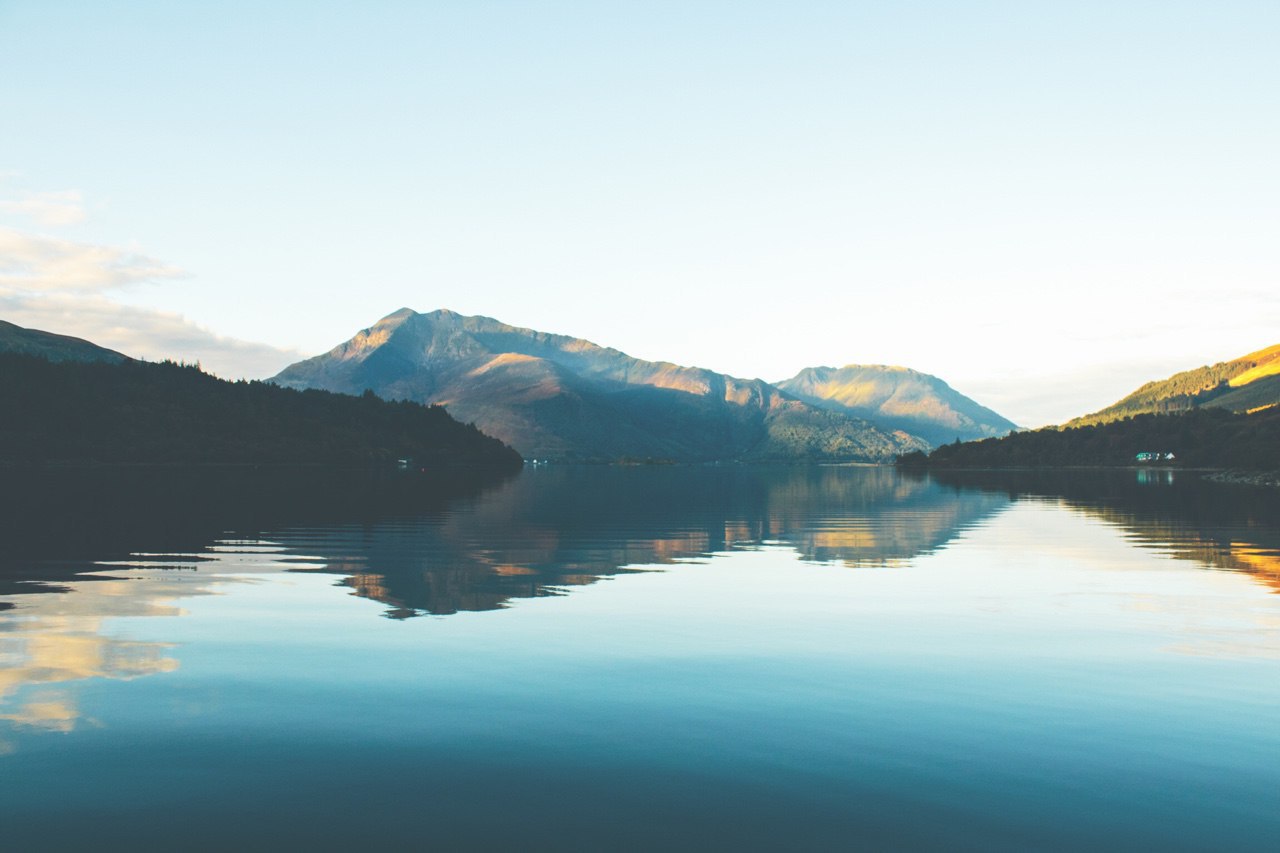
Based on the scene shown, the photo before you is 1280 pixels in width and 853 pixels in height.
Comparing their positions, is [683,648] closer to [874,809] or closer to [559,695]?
[559,695]

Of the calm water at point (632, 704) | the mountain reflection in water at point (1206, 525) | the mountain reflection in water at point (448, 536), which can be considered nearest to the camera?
the calm water at point (632, 704)

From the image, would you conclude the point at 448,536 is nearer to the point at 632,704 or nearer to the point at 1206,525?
the point at 632,704

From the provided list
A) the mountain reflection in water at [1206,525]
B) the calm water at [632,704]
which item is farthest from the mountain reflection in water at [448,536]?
the mountain reflection in water at [1206,525]

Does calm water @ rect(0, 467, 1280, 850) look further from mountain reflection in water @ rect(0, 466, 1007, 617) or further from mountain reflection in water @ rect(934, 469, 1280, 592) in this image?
mountain reflection in water @ rect(934, 469, 1280, 592)

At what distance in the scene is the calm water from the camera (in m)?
13.3

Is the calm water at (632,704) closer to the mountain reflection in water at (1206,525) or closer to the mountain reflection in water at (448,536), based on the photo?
the mountain reflection in water at (448,536)

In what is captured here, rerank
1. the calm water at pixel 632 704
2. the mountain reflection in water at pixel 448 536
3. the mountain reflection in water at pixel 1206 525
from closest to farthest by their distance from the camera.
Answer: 1. the calm water at pixel 632 704
2. the mountain reflection in water at pixel 448 536
3. the mountain reflection in water at pixel 1206 525

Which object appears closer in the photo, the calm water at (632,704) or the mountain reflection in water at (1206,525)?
the calm water at (632,704)

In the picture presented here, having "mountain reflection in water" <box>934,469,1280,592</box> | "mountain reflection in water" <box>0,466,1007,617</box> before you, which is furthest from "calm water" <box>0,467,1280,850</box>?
"mountain reflection in water" <box>934,469,1280,592</box>

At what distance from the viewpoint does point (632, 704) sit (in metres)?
19.4

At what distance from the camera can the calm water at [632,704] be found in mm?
13344

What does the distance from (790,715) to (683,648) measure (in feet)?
23.3

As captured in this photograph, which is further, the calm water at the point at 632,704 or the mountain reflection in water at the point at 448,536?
the mountain reflection in water at the point at 448,536

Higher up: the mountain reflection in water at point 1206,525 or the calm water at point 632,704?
the mountain reflection in water at point 1206,525
